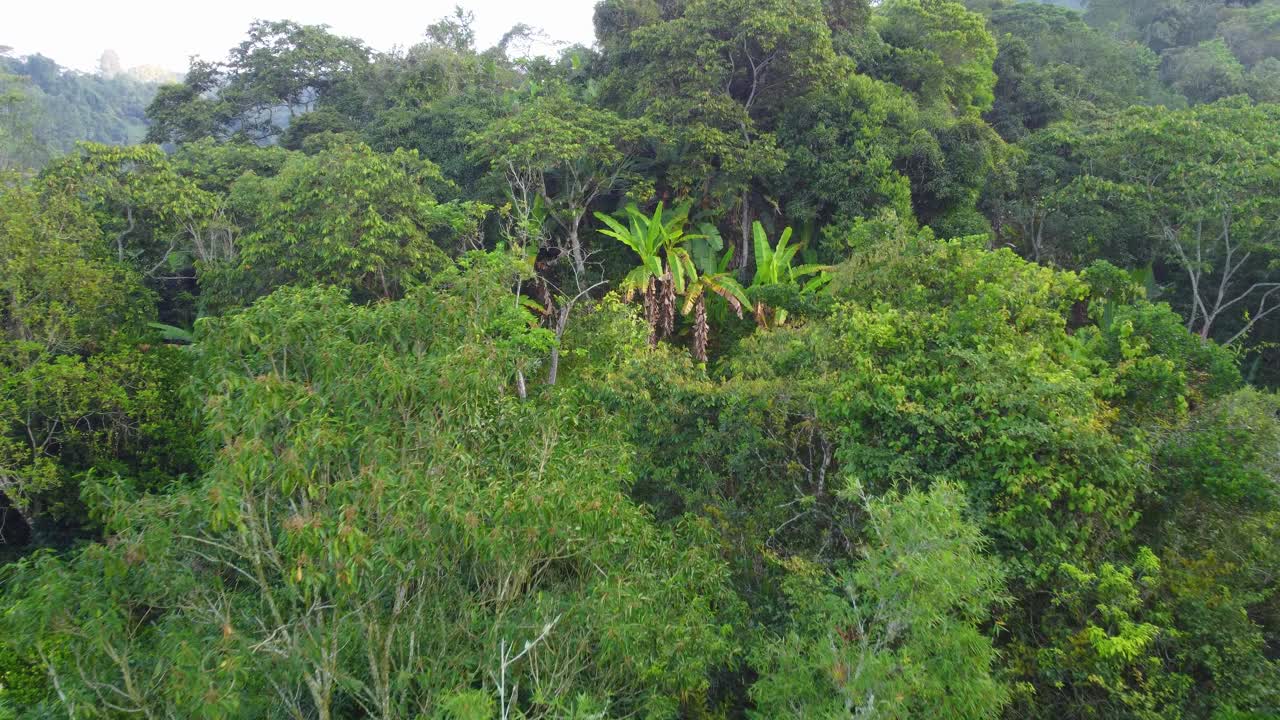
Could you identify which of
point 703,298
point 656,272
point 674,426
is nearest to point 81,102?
point 656,272

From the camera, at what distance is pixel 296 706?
195 inches

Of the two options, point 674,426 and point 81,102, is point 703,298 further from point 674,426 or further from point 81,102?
point 81,102

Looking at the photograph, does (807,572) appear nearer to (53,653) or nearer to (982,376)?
(982,376)

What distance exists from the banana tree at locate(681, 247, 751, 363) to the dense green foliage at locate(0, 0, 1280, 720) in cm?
9

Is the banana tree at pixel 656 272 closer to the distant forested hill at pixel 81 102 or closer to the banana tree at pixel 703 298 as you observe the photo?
the banana tree at pixel 703 298

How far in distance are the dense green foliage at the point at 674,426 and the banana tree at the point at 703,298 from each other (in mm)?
89

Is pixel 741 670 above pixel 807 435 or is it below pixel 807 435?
below

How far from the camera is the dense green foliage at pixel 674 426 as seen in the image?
15.8ft

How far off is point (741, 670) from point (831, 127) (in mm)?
12741

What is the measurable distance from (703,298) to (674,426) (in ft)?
22.0

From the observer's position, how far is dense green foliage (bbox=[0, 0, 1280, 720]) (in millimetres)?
4824

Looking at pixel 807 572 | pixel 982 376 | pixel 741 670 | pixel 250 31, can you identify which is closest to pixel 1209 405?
pixel 982 376

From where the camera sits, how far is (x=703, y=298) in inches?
591

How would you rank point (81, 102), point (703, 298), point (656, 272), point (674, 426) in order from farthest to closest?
point (81, 102) → point (703, 298) → point (656, 272) → point (674, 426)
